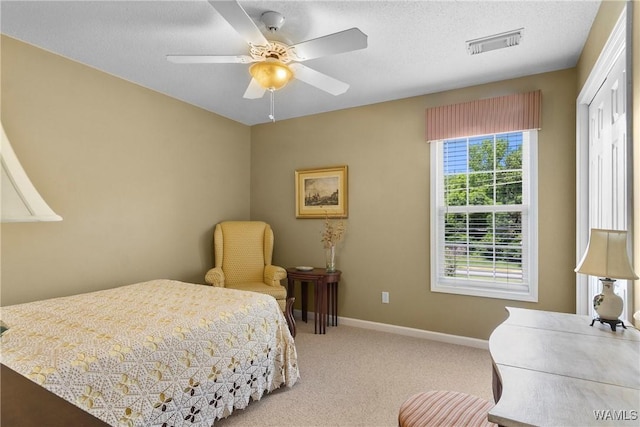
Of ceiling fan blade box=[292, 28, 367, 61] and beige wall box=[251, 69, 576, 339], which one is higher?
ceiling fan blade box=[292, 28, 367, 61]

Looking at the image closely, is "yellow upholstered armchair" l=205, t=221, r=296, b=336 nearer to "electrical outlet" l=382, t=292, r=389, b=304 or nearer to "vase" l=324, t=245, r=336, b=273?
"vase" l=324, t=245, r=336, b=273

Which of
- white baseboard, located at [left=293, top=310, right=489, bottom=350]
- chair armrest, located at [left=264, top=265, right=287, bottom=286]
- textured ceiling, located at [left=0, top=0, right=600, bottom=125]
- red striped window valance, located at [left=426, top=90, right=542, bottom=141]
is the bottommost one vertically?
white baseboard, located at [left=293, top=310, right=489, bottom=350]

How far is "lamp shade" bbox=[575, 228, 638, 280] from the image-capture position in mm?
1378

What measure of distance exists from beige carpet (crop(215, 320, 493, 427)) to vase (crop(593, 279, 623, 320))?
47.8 inches

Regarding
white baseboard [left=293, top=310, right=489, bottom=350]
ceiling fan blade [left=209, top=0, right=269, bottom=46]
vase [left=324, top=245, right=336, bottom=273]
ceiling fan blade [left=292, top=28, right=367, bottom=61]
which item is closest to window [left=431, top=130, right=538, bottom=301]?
white baseboard [left=293, top=310, right=489, bottom=350]

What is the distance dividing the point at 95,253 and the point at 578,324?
11.3 feet

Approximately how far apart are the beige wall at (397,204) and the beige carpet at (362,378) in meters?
0.38

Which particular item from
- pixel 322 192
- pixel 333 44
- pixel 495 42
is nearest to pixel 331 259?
pixel 322 192

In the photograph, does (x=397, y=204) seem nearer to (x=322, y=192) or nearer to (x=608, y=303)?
(x=322, y=192)

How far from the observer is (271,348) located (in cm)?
236

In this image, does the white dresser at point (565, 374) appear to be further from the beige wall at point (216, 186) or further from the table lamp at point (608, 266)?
the beige wall at point (216, 186)

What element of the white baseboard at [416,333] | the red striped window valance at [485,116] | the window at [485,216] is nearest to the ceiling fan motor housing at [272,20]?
the red striped window valance at [485,116]

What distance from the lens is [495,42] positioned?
242 cm

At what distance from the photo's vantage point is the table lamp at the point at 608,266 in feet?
4.54
